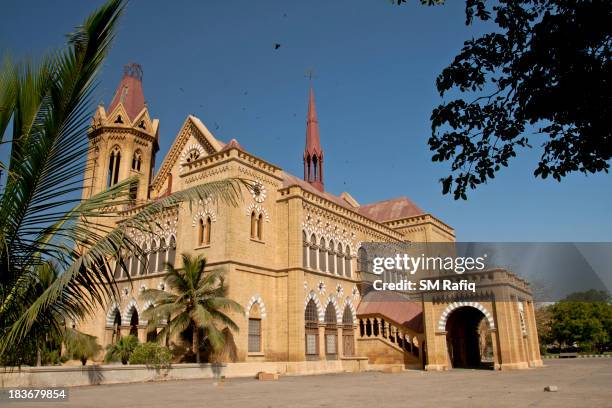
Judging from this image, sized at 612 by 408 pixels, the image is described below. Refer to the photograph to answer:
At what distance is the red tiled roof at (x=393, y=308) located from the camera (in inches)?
1118

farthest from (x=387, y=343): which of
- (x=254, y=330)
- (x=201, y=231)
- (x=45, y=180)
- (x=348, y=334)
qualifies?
(x=45, y=180)

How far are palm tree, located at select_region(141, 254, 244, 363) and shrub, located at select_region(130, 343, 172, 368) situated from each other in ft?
5.04

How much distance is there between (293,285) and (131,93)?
72.1ft

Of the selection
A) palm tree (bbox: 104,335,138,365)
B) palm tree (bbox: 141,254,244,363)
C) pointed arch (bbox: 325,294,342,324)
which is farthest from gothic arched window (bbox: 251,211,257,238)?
palm tree (bbox: 104,335,138,365)

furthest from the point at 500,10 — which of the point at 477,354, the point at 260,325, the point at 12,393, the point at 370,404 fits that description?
the point at 477,354

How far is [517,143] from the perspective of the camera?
5895 millimetres

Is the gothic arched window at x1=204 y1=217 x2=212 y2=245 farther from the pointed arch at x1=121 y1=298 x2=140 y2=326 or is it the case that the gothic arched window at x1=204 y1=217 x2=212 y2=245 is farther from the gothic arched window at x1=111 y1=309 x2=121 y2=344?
the gothic arched window at x1=111 y1=309 x2=121 y2=344

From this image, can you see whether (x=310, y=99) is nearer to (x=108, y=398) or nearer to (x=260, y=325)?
(x=260, y=325)

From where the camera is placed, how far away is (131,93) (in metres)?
38.1

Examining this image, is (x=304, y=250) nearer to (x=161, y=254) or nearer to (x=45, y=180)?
(x=161, y=254)

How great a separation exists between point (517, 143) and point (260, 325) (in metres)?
19.8

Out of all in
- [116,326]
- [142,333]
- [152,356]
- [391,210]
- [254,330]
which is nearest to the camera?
[152,356]

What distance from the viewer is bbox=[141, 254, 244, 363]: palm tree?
1986cm

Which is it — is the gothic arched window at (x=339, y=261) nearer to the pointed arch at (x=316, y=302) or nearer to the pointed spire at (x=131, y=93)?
the pointed arch at (x=316, y=302)
